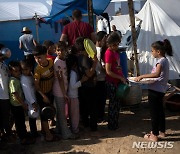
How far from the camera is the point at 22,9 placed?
13281mm

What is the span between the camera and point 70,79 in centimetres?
483

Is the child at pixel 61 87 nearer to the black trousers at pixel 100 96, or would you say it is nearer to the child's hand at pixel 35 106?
the child's hand at pixel 35 106

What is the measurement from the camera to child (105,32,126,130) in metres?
4.80

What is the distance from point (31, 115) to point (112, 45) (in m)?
1.61

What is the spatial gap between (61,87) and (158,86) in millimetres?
1417

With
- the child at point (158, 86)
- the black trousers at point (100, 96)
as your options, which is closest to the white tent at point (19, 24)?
the black trousers at point (100, 96)

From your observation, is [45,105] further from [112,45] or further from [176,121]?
[176,121]

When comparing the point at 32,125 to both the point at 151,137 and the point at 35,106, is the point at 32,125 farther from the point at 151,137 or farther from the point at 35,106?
the point at 151,137

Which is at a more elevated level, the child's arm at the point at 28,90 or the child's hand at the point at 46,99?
the child's arm at the point at 28,90

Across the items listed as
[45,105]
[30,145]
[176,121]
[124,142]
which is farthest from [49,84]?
[176,121]

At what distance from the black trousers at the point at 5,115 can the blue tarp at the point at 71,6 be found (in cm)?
412

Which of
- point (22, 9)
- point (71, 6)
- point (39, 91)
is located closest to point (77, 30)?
point (39, 91)

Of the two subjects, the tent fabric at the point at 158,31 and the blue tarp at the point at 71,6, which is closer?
the blue tarp at the point at 71,6

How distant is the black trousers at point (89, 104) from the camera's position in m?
4.96
